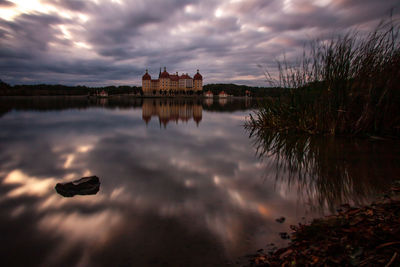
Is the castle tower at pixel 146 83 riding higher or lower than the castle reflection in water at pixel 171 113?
higher

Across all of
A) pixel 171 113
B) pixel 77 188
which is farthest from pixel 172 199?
pixel 171 113

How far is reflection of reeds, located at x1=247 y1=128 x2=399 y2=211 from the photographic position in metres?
2.54

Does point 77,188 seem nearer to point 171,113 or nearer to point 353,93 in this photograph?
point 353,93

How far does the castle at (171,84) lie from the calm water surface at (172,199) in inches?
3915

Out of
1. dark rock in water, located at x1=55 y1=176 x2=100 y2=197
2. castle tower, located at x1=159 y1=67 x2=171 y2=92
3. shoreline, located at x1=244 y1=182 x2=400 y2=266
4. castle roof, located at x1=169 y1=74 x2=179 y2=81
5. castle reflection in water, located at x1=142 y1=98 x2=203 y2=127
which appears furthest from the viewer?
castle roof, located at x1=169 y1=74 x2=179 y2=81

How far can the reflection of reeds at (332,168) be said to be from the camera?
254cm

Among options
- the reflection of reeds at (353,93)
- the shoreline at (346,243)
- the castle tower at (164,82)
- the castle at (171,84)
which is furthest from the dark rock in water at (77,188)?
the castle tower at (164,82)

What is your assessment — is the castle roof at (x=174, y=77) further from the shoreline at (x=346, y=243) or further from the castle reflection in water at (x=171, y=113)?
the shoreline at (x=346, y=243)

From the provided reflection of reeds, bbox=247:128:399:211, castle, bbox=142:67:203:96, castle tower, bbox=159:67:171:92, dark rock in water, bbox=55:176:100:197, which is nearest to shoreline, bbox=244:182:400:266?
reflection of reeds, bbox=247:128:399:211

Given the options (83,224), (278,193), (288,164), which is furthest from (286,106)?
(83,224)

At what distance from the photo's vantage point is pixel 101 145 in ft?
18.9

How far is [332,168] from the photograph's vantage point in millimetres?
3496

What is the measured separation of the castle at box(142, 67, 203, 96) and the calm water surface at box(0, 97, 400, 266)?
326ft

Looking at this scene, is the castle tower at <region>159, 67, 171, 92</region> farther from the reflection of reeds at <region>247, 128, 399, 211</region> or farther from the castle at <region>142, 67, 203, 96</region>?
the reflection of reeds at <region>247, 128, 399, 211</region>
